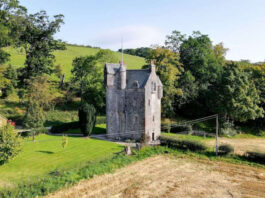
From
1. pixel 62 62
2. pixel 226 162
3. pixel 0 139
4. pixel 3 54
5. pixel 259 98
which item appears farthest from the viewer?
pixel 62 62

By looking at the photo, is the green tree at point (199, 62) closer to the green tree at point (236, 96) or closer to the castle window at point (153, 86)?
the green tree at point (236, 96)

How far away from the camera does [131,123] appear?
37.4 metres

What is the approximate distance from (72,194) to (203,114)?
42.6 meters

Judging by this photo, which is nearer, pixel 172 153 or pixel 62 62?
pixel 172 153

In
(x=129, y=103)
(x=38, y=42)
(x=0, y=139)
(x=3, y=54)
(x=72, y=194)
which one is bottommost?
(x=72, y=194)

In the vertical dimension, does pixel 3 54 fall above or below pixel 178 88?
above

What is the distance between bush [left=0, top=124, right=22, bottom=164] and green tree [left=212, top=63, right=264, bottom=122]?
1437 inches

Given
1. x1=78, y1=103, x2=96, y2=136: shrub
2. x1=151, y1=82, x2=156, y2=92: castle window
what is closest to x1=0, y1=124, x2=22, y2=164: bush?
x1=78, y1=103, x2=96, y2=136: shrub

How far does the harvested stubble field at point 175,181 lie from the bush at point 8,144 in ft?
28.8

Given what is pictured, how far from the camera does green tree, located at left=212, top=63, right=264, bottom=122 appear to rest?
44750 millimetres

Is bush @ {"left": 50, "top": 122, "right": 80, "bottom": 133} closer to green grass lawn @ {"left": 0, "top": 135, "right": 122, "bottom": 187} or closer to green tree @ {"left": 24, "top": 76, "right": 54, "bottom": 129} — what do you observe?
green tree @ {"left": 24, "top": 76, "right": 54, "bottom": 129}

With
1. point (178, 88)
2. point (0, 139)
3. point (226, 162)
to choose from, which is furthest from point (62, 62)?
point (226, 162)

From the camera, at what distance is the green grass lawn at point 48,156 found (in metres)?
22.4

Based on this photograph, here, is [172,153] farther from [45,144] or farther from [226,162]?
[45,144]
